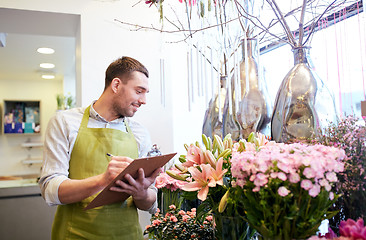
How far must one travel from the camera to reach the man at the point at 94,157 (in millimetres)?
1327

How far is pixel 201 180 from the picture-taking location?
86 cm

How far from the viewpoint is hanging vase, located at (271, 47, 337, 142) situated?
100cm

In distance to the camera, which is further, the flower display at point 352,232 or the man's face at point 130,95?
the man's face at point 130,95

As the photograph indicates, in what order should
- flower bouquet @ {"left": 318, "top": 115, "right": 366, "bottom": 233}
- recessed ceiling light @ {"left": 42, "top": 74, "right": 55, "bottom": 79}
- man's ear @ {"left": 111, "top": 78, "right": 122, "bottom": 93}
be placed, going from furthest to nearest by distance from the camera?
1. recessed ceiling light @ {"left": 42, "top": 74, "right": 55, "bottom": 79}
2. man's ear @ {"left": 111, "top": 78, "right": 122, "bottom": 93}
3. flower bouquet @ {"left": 318, "top": 115, "right": 366, "bottom": 233}

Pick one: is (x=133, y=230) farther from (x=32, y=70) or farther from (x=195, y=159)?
(x=32, y=70)

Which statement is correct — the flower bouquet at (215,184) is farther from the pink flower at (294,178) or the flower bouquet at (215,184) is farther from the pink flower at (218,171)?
the pink flower at (294,178)

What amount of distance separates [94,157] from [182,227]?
2.08 ft

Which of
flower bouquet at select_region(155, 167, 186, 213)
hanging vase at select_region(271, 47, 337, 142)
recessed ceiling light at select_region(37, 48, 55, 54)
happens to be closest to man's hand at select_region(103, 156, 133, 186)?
flower bouquet at select_region(155, 167, 186, 213)

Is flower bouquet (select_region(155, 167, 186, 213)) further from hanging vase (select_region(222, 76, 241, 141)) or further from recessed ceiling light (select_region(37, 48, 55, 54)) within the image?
recessed ceiling light (select_region(37, 48, 55, 54))

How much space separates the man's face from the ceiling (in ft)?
3.62

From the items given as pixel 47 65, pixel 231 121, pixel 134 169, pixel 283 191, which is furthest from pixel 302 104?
pixel 47 65

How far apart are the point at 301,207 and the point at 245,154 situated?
0.15 m

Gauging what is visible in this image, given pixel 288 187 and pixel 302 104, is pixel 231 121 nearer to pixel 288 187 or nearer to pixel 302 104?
pixel 302 104

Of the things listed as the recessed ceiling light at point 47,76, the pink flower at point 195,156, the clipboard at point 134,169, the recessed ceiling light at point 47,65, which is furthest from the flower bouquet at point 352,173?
the recessed ceiling light at point 47,76
